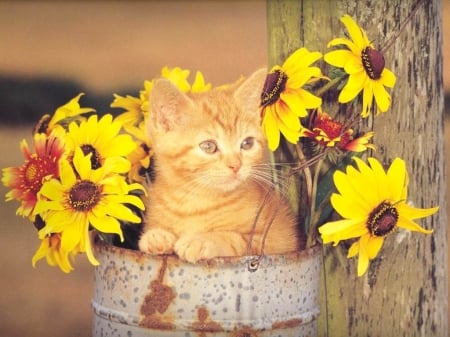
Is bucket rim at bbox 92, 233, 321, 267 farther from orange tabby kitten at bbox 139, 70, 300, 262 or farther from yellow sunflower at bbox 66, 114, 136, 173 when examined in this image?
yellow sunflower at bbox 66, 114, 136, 173

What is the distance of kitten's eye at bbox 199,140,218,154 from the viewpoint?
1.48 meters

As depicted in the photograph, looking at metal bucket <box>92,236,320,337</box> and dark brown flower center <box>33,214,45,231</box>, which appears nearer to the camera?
metal bucket <box>92,236,320,337</box>

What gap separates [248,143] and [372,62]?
9.2 inches

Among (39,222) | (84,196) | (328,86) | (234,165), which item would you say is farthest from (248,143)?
(39,222)

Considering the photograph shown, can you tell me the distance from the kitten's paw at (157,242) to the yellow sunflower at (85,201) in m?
0.05

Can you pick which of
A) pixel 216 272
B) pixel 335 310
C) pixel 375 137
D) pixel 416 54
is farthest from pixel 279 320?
pixel 416 54

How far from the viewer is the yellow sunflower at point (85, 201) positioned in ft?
4.80

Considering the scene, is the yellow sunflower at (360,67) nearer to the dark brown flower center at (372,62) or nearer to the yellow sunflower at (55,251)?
the dark brown flower center at (372,62)

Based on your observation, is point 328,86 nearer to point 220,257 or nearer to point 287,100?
point 287,100

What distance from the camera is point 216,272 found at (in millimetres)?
1470

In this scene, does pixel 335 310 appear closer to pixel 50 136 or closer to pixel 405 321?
pixel 405 321

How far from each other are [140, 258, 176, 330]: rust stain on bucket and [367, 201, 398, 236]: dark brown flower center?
33cm

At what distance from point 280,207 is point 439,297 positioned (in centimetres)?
41

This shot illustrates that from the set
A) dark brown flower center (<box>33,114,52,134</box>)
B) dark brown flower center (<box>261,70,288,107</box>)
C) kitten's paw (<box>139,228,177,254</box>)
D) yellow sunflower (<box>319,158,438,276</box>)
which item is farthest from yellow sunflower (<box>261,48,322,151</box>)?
dark brown flower center (<box>33,114,52,134</box>)
